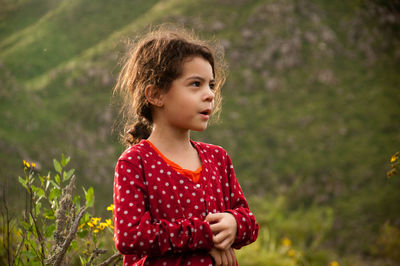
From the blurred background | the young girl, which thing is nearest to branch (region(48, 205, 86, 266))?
the young girl

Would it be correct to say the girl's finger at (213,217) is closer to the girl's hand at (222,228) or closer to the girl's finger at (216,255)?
the girl's hand at (222,228)

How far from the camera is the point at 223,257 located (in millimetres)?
1507

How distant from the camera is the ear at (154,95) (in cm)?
166

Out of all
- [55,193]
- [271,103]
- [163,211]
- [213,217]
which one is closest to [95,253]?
[55,193]

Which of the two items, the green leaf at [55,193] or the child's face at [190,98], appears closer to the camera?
the child's face at [190,98]

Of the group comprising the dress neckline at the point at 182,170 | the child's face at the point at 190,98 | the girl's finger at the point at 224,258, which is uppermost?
the child's face at the point at 190,98

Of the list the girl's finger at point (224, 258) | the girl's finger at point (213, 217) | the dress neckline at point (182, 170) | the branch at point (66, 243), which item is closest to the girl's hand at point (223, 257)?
the girl's finger at point (224, 258)

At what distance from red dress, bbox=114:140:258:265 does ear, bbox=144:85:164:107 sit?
0.18m

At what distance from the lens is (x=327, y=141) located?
9398mm

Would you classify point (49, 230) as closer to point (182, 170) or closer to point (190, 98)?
point (182, 170)

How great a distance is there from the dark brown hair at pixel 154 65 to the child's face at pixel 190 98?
3 cm

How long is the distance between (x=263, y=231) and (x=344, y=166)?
3673mm

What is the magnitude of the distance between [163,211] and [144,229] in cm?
13

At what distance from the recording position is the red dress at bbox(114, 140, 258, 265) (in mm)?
1390
